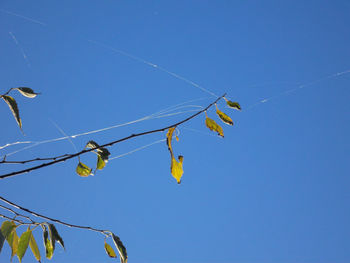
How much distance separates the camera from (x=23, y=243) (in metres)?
0.69

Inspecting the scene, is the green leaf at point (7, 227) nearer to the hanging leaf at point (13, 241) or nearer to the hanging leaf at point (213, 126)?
the hanging leaf at point (13, 241)

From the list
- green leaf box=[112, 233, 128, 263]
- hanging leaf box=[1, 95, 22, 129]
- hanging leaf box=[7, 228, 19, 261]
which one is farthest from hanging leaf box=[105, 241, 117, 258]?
hanging leaf box=[1, 95, 22, 129]

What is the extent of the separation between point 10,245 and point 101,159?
0.25 m

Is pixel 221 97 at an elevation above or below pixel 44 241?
above

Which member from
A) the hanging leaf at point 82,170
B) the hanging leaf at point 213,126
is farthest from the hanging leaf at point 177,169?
the hanging leaf at point 82,170

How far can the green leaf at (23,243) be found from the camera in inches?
26.8

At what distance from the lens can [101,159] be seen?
794 mm

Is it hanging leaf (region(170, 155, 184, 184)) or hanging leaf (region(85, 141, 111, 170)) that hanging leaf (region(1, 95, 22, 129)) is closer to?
hanging leaf (region(85, 141, 111, 170))

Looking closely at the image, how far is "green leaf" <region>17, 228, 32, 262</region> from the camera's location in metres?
0.68

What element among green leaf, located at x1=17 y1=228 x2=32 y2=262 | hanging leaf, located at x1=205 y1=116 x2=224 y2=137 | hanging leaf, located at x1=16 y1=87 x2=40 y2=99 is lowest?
green leaf, located at x1=17 y1=228 x2=32 y2=262

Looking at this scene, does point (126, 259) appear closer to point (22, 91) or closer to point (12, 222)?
point (12, 222)

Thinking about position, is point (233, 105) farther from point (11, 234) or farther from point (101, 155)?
point (11, 234)

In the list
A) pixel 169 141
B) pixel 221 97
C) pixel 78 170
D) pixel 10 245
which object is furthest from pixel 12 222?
pixel 221 97

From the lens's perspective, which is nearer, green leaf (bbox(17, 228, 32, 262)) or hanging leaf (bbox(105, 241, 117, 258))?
green leaf (bbox(17, 228, 32, 262))
